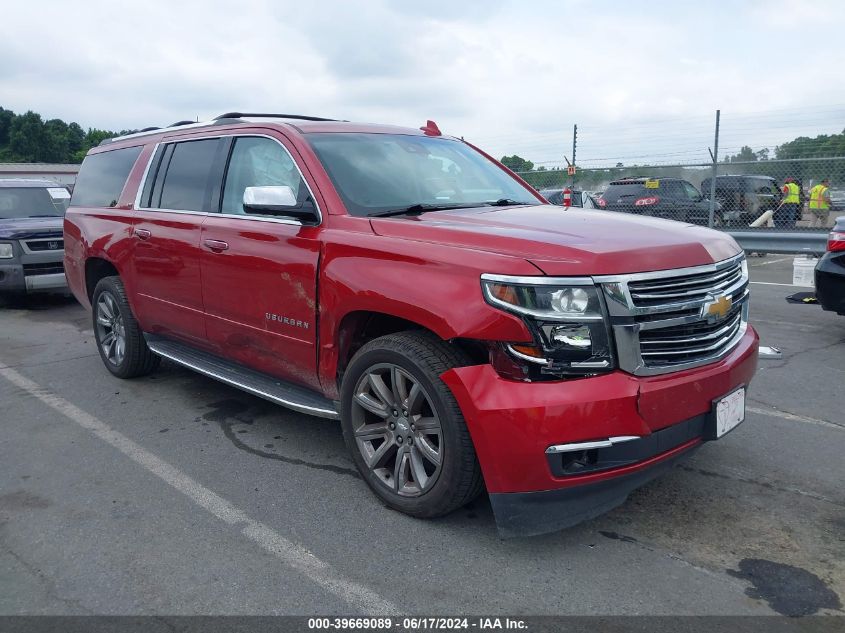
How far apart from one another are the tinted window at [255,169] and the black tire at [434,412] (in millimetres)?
1156

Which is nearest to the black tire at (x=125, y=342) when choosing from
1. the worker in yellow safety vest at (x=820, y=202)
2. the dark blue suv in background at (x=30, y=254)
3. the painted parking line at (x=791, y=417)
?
the dark blue suv in background at (x=30, y=254)

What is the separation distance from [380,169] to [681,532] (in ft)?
8.02

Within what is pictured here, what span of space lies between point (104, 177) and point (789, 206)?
12.7 metres

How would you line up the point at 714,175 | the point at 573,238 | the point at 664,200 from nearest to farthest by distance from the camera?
the point at 573,238, the point at 714,175, the point at 664,200

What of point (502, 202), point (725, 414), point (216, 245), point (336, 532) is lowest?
point (336, 532)

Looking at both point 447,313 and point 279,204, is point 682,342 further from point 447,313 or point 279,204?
point 279,204

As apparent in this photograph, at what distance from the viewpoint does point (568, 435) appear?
8.93 feet

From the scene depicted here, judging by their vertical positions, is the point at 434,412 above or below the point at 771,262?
above

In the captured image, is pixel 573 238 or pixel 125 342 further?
pixel 125 342

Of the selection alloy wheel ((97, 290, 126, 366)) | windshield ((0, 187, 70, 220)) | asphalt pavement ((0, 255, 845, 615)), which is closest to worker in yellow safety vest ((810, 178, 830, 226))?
asphalt pavement ((0, 255, 845, 615))

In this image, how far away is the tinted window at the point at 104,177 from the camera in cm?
566

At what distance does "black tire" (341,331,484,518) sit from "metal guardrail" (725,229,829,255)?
1046cm

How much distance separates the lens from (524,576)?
288cm

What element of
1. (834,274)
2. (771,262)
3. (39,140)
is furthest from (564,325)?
(39,140)
